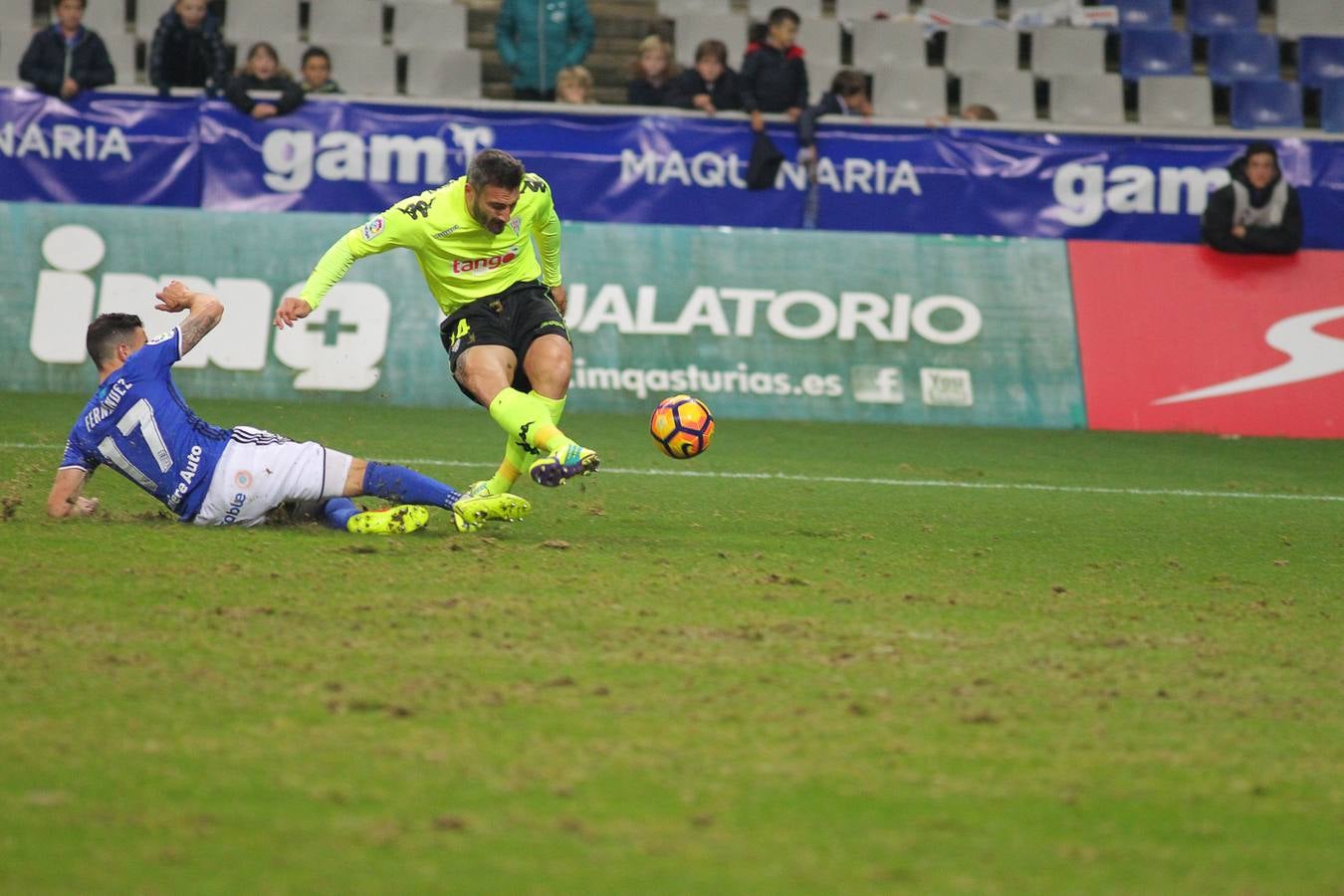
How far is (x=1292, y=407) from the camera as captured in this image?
43.2 ft

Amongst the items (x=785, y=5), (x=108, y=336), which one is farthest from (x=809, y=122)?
(x=108, y=336)

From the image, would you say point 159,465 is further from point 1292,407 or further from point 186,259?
point 1292,407

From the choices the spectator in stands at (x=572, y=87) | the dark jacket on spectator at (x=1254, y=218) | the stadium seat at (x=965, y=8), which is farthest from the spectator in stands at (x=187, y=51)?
the dark jacket on spectator at (x=1254, y=218)

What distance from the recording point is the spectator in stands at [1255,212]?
44.7ft

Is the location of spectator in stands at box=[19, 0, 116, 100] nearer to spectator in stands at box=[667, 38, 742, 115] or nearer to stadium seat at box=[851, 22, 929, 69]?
spectator in stands at box=[667, 38, 742, 115]

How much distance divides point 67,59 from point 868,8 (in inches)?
340

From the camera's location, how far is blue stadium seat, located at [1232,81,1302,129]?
1817 centimetres

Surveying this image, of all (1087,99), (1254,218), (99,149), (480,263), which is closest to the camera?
(480,263)

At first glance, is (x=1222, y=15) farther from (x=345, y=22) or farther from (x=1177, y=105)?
(x=345, y=22)

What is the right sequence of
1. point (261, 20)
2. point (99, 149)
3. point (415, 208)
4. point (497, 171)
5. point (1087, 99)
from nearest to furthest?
point (497, 171) → point (415, 208) → point (99, 149) → point (261, 20) → point (1087, 99)

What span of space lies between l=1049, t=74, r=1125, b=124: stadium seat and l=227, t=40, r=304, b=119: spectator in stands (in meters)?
8.12

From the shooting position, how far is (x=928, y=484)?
994 cm

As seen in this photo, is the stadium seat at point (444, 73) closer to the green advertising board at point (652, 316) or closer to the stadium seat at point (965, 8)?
the green advertising board at point (652, 316)

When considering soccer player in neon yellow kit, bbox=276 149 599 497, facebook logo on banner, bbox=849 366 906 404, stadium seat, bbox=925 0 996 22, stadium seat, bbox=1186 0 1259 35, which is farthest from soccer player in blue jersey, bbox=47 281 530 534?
stadium seat, bbox=1186 0 1259 35
